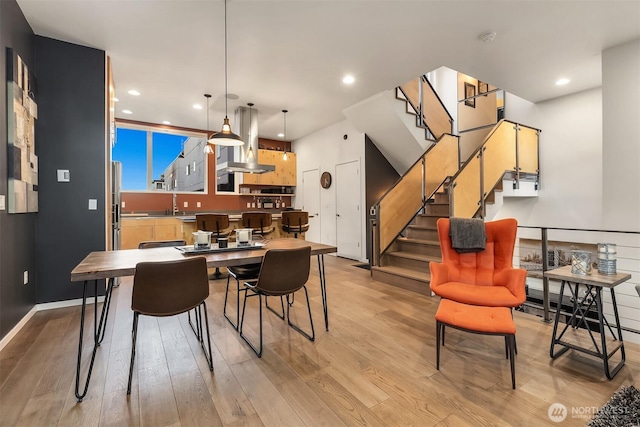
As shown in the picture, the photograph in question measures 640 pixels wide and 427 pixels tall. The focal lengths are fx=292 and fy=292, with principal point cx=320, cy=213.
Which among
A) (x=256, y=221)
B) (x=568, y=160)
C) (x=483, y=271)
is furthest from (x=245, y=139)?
(x=568, y=160)

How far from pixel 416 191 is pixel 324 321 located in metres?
3.23

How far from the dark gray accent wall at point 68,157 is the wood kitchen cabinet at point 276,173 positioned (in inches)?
156

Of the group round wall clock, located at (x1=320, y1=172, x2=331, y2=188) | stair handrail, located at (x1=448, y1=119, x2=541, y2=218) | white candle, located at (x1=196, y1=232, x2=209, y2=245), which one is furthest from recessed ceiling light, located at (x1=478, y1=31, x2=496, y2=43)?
round wall clock, located at (x1=320, y1=172, x2=331, y2=188)

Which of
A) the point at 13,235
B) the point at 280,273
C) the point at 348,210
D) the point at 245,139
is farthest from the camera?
the point at 348,210

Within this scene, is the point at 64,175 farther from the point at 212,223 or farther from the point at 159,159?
the point at 159,159

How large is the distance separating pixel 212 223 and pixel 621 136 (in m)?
5.40

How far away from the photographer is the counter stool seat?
6.21ft

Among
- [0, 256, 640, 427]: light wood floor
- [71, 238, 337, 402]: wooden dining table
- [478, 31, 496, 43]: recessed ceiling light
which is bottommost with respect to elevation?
[0, 256, 640, 427]: light wood floor

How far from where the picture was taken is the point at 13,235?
267 cm

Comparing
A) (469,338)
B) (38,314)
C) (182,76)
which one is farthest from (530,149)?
(38,314)

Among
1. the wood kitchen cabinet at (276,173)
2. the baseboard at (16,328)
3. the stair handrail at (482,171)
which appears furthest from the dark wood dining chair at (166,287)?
the wood kitchen cabinet at (276,173)

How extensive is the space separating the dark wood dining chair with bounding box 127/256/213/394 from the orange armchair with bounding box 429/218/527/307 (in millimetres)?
1893

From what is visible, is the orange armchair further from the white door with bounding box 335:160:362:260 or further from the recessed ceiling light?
the white door with bounding box 335:160:362:260

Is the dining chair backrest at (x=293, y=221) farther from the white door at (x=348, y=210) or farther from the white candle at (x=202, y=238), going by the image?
the white candle at (x=202, y=238)
